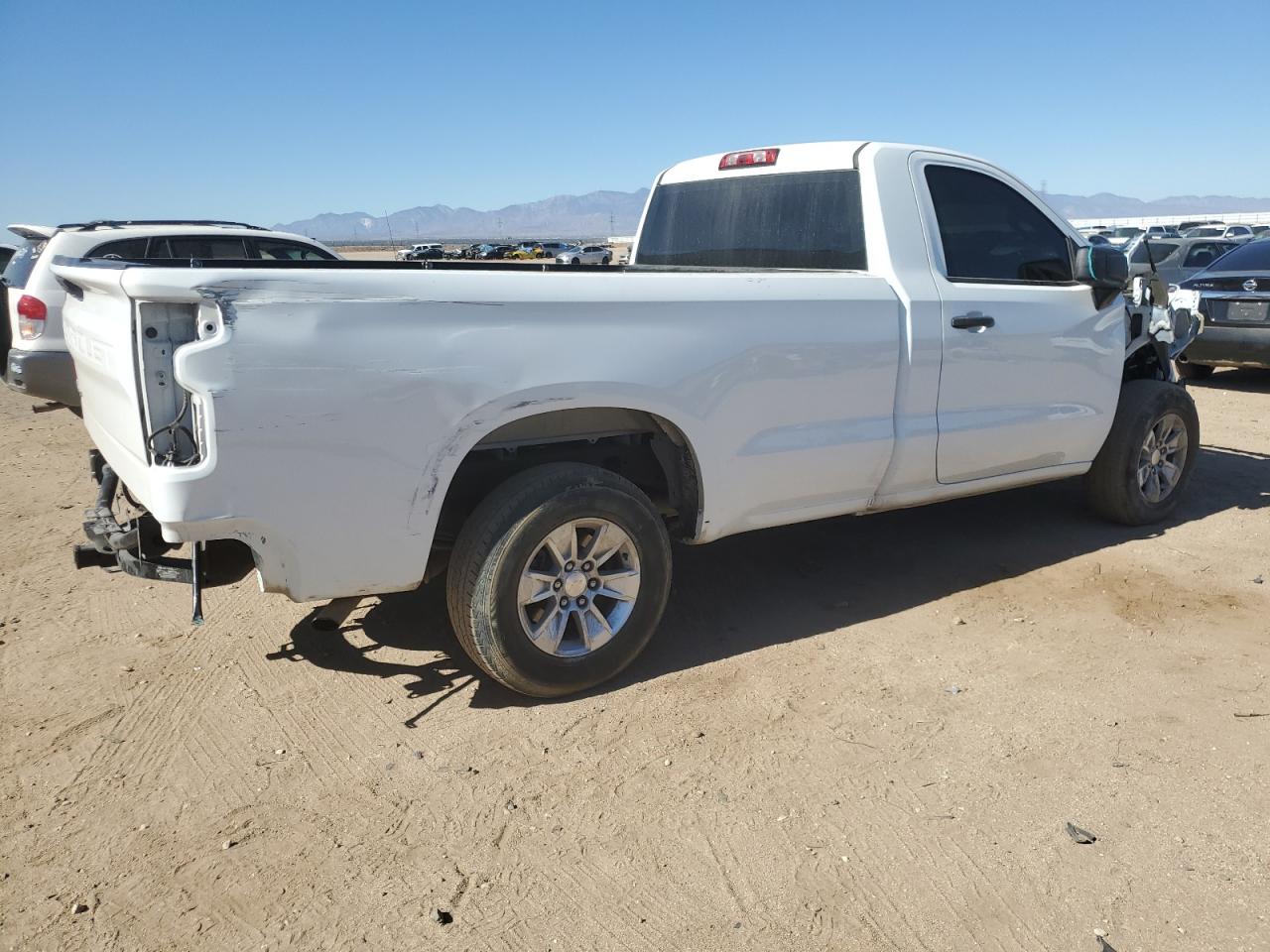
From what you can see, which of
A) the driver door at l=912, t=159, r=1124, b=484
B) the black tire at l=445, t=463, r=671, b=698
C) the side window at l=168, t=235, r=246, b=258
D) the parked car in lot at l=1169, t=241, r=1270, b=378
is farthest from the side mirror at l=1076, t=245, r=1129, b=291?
the side window at l=168, t=235, r=246, b=258

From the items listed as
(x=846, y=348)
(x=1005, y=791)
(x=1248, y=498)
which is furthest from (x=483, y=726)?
(x=1248, y=498)

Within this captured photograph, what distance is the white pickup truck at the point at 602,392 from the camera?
2965mm

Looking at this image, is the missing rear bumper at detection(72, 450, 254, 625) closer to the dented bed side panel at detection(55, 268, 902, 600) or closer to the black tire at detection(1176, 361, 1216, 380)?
the dented bed side panel at detection(55, 268, 902, 600)

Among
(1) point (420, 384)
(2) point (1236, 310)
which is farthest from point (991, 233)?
(2) point (1236, 310)

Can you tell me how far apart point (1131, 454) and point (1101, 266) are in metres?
1.24

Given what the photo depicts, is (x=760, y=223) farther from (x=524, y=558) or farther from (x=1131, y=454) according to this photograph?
(x=1131, y=454)

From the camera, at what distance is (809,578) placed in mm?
5035

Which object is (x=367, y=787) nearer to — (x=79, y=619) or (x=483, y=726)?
(x=483, y=726)

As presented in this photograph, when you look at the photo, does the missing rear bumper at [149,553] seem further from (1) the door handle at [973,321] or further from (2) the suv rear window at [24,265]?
(2) the suv rear window at [24,265]

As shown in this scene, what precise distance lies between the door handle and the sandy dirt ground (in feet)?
4.26

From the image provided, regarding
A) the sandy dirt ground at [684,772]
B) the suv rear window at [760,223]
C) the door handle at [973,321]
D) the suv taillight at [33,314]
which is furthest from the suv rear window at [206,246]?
the door handle at [973,321]

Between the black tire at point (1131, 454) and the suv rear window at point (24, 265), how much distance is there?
7903mm

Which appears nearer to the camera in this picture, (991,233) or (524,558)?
(524,558)

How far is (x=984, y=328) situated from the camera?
4617 millimetres
